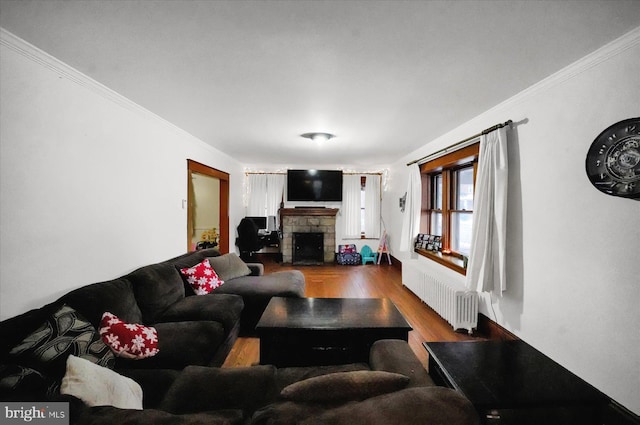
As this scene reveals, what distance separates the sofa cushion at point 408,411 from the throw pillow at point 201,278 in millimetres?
2499

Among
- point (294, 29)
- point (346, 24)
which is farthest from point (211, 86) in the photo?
point (346, 24)

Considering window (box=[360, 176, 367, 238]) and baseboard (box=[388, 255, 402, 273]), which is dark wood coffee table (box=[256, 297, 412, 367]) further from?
window (box=[360, 176, 367, 238])

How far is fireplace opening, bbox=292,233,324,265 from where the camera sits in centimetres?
667

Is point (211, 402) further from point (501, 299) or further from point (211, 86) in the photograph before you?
point (501, 299)

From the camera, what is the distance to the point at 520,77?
83.7 inches

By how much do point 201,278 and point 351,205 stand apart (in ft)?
15.1

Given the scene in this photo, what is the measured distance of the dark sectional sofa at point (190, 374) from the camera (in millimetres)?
814

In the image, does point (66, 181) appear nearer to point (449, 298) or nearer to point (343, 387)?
point (343, 387)

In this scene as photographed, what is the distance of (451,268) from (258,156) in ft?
13.6

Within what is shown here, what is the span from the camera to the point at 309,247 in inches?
265

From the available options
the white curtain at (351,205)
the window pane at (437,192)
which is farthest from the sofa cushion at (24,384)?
the white curtain at (351,205)

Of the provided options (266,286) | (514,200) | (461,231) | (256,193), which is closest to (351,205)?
(256,193)

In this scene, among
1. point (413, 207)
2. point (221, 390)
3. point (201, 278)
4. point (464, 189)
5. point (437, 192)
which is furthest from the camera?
point (437, 192)

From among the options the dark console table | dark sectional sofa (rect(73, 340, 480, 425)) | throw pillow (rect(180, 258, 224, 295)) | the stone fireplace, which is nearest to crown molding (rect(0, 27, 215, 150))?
throw pillow (rect(180, 258, 224, 295))
